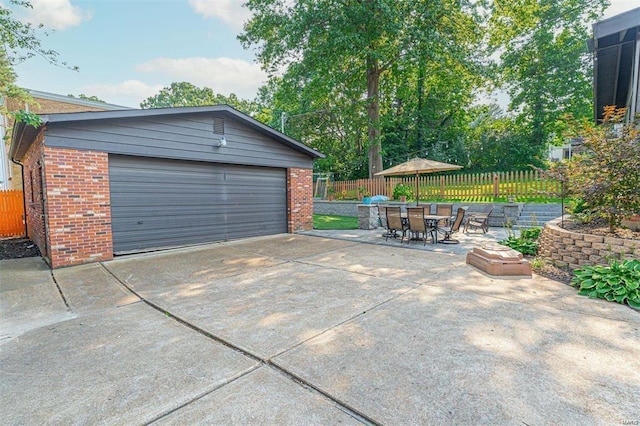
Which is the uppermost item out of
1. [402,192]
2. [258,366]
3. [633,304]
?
[402,192]

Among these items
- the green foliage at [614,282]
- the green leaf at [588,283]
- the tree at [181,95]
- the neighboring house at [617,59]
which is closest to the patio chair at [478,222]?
the neighboring house at [617,59]

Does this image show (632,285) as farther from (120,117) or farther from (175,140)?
(120,117)

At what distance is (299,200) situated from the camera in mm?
10234

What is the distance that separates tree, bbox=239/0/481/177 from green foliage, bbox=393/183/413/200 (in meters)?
2.38

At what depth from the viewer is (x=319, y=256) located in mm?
6473

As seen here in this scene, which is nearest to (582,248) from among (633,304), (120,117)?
(633,304)

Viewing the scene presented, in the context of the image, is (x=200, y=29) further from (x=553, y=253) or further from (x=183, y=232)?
(x=553, y=253)

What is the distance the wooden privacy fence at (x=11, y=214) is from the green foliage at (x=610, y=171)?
1573 centimetres

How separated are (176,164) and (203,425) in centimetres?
688

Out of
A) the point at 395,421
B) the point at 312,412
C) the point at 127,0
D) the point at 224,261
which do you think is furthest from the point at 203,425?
the point at 127,0

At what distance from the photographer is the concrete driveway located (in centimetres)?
192

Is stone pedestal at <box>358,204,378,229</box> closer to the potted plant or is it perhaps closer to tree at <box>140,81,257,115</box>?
the potted plant

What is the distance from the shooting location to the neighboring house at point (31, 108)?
48.6 feet

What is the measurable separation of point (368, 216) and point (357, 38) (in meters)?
8.05
